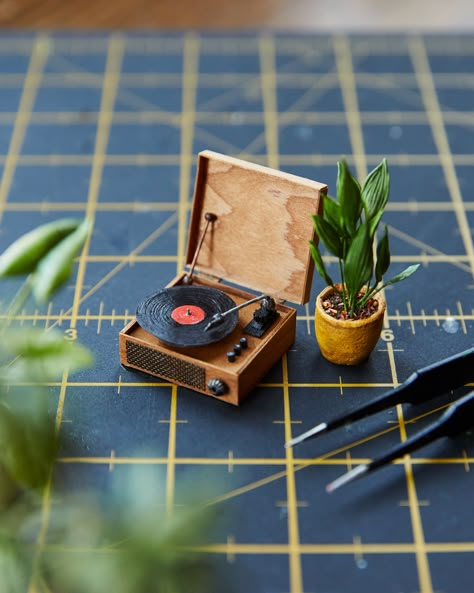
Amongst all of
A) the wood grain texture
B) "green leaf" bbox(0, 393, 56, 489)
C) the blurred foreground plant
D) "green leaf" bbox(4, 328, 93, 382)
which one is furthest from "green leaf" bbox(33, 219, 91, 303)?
the wood grain texture

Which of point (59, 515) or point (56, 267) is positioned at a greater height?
point (56, 267)

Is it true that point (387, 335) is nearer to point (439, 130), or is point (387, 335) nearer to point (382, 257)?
point (382, 257)

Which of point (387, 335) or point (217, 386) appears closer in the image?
point (217, 386)

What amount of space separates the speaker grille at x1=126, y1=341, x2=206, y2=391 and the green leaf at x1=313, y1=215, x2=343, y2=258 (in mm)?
522

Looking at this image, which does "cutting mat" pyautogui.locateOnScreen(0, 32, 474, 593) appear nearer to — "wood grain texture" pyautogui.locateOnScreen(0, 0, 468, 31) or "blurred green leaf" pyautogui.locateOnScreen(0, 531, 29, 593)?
"wood grain texture" pyautogui.locateOnScreen(0, 0, 468, 31)

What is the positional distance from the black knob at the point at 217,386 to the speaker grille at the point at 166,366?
3 cm

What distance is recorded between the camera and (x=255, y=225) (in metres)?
3.04

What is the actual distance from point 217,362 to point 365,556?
72 cm

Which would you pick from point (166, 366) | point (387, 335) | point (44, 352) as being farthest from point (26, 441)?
point (387, 335)

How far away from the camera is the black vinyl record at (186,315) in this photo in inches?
112

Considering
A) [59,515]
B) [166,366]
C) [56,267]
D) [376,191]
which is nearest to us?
[56,267]

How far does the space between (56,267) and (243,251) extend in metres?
0.94

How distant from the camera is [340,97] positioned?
4.30 m

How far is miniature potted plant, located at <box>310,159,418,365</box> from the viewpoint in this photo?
106 inches
